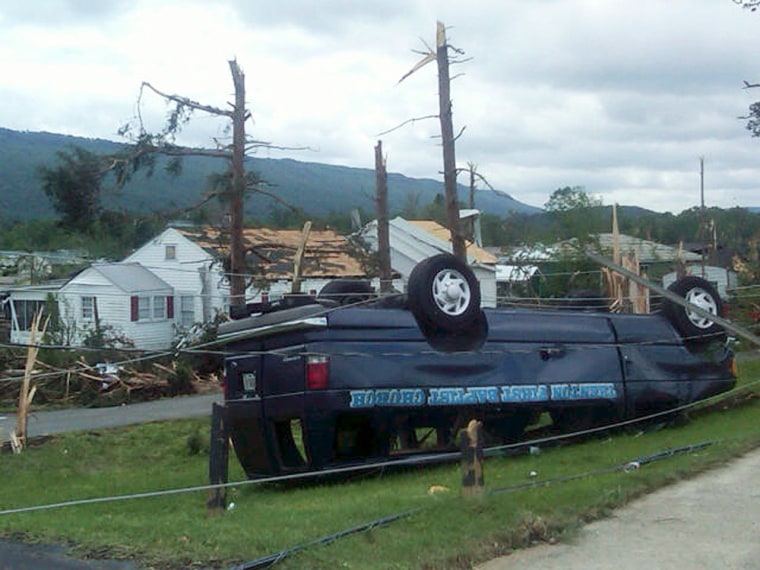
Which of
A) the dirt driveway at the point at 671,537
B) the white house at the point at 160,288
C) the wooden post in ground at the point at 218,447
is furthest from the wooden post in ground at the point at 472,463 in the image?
the white house at the point at 160,288

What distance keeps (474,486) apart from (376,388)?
293 centimetres

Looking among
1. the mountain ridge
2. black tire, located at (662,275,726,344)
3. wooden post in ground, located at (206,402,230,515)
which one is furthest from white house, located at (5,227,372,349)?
the mountain ridge

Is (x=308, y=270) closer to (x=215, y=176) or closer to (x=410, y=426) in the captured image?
(x=215, y=176)

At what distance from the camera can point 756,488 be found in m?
9.48

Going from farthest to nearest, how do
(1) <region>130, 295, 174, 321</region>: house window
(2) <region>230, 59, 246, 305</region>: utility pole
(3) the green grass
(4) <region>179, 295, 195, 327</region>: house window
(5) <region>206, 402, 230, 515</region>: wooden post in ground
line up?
1. (4) <region>179, 295, 195, 327</region>: house window
2. (1) <region>130, 295, 174, 321</region>: house window
3. (2) <region>230, 59, 246, 305</region>: utility pole
4. (5) <region>206, 402, 230, 515</region>: wooden post in ground
5. (3) the green grass

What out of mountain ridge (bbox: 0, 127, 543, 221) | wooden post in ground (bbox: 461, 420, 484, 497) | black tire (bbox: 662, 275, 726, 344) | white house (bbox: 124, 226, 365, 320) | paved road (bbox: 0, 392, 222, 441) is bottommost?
paved road (bbox: 0, 392, 222, 441)

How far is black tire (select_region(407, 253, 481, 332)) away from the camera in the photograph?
1170 centimetres

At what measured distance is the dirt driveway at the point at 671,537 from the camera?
7246 mm

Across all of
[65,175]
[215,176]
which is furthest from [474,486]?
[65,175]

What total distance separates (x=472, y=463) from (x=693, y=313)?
21.4 ft

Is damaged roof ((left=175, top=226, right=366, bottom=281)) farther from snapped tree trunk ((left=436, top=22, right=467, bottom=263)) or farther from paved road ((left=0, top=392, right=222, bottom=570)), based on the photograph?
snapped tree trunk ((left=436, top=22, right=467, bottom=263))

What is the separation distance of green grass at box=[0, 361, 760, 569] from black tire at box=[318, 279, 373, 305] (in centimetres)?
244

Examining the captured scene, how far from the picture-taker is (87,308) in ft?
133

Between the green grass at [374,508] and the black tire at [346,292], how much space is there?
2.44m
